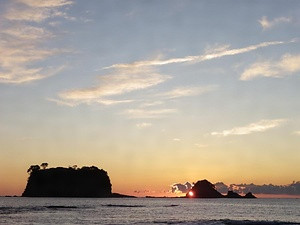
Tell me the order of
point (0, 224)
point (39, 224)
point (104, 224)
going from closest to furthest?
point (0, 224) < point (39, 224) < point (104, 224)

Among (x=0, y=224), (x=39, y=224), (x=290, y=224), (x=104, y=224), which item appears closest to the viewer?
(x=0, y=224)

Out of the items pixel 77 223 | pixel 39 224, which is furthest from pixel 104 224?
pixel 39 224

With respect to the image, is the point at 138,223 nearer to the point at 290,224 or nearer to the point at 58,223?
the point at 58,223

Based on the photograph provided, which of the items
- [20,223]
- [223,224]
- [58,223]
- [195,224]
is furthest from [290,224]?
[20,223]

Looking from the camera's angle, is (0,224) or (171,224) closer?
(0,224)

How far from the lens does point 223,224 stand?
3533 inches

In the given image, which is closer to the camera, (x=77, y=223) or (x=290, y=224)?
(x=77, y=223)

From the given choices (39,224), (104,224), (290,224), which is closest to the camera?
(39,224)

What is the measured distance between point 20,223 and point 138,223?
2396cm

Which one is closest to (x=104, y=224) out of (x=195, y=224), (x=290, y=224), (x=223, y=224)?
(x=195, y=224)

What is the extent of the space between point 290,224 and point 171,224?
2659 centimetres

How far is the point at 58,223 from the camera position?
282 ft

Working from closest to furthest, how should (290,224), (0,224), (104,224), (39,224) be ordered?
1. (0,224)
2. (39,224)
3. (104,224)
4. (290,224)

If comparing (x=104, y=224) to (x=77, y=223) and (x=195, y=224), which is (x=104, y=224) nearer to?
(x=77, y=223)
